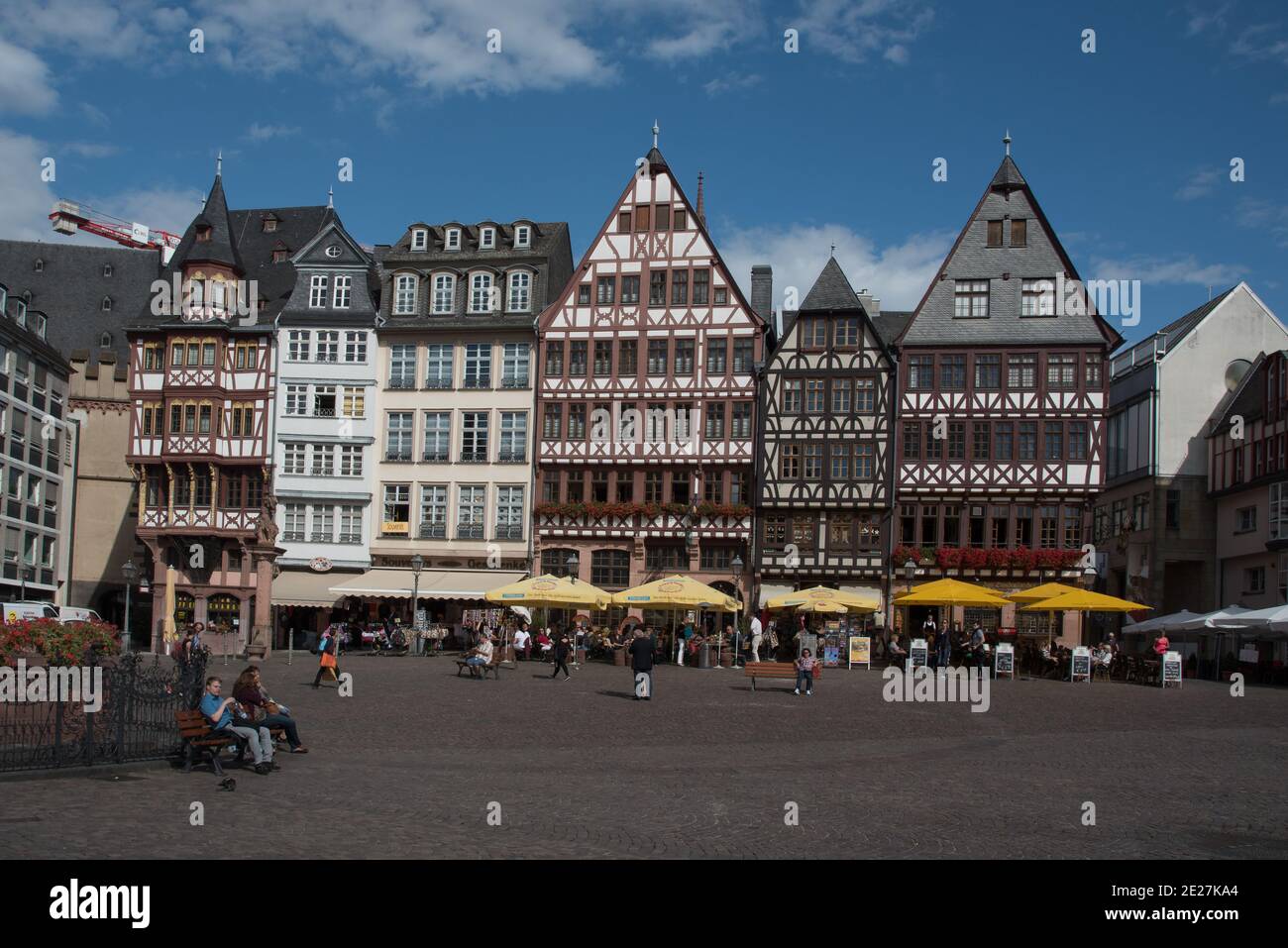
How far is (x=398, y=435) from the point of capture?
54.1m

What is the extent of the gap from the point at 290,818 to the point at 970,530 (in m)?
39.5

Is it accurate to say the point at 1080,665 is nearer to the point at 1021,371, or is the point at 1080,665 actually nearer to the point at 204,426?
the point at 1021,371

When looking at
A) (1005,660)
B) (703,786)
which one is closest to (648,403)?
(1005,660)

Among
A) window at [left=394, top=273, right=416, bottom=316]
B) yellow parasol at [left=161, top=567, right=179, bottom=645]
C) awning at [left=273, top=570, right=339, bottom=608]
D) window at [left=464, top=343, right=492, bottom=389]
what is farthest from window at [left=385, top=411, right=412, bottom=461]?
yellow parasol at [left=161, top=567, right=179, bottom=645]

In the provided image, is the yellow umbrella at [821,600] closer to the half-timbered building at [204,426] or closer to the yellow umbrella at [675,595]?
the yellow umbrella at [675,595]

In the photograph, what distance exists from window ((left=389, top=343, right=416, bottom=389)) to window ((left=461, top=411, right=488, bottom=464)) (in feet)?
8.95

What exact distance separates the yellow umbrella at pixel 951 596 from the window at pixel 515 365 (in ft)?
64.7

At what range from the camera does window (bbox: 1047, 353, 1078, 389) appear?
1932 inches

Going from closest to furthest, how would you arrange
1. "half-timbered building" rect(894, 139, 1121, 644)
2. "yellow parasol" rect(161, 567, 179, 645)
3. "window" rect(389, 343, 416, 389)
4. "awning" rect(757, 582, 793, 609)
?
1. "yellow parasol" rect(161, 567, 179, 645)
2. "half-timbered building" rect(894, 139, 1121, 644)
3. "awning" rect(757, 582, 793, 609)
4. "window" rect(389, 343, 416, 389)

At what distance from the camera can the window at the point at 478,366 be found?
176ft

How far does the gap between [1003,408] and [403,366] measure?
2257cm

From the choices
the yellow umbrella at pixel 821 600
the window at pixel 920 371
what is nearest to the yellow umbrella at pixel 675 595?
the yellow umbrella at pixel 821 600

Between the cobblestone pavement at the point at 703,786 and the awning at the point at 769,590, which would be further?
the awning at the point at 769,590

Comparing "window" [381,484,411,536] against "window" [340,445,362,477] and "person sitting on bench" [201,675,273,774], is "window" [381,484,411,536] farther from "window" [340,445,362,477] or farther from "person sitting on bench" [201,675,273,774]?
"person sitting on bench" [201,675,273,774]
